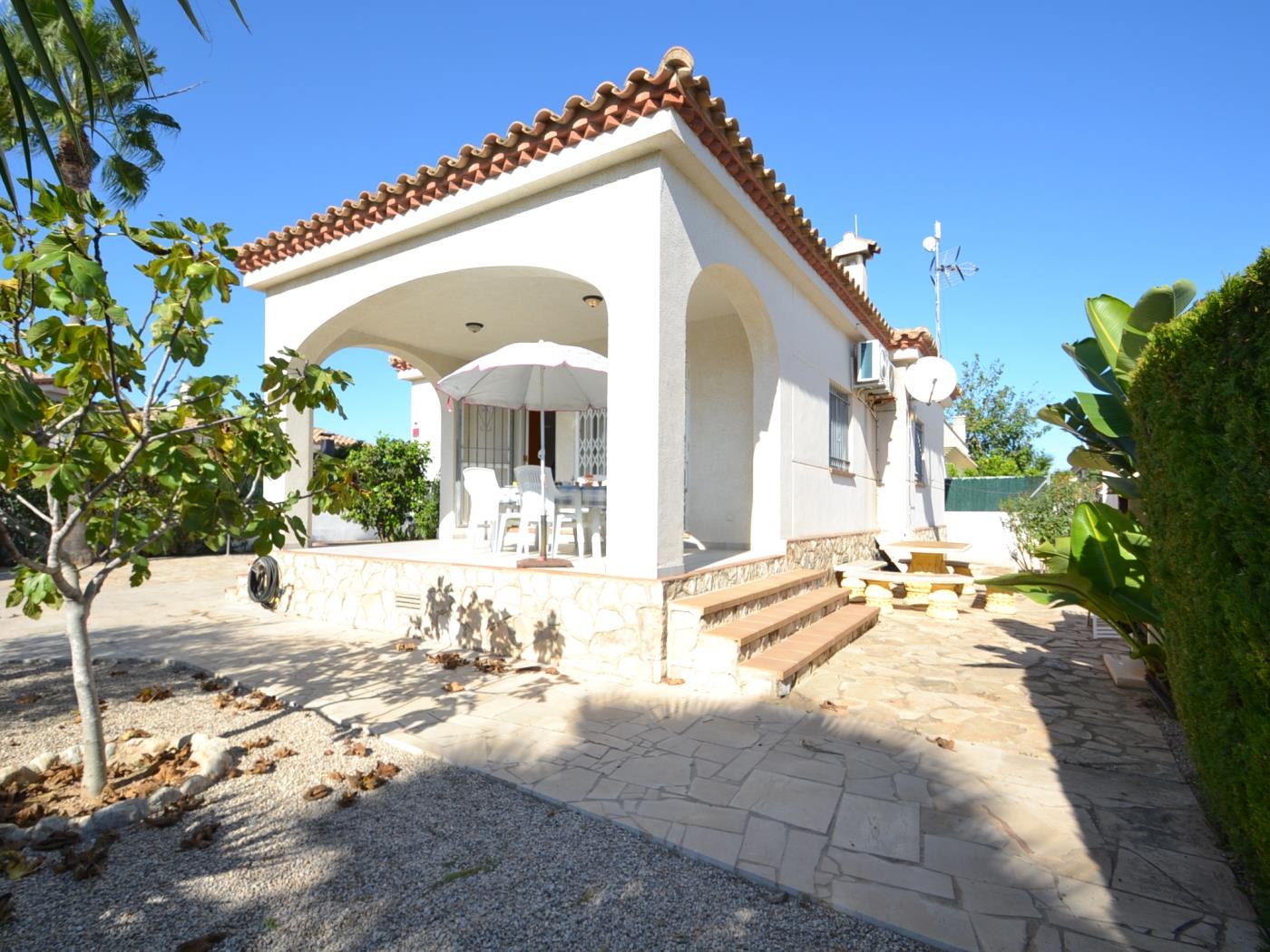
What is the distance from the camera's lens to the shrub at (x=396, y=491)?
43.2 feet

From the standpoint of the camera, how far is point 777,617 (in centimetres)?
620

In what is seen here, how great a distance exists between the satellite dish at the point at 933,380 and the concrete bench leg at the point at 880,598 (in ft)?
15.9

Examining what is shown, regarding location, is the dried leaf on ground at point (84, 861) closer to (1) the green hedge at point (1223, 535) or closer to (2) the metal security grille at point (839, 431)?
(1) the green hedge at point (1223, 535)

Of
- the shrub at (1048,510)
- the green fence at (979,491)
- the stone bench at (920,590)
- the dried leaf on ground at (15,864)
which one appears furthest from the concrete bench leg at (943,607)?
the green fence at (979,491)

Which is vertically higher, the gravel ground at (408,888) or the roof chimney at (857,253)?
the roof chimney at (857,253)

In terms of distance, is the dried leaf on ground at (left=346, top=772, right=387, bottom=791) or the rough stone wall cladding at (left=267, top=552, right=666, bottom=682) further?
the rough stone wall cladding at (left=267, top=552, right=666, bottom=682)

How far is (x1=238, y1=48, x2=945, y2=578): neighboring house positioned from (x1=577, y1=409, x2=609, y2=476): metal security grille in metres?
0.03

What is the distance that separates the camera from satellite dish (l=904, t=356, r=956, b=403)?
12195 millimetres

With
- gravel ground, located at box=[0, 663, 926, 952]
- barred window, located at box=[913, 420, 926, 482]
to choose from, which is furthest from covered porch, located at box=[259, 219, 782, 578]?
barred window, located at box=[913, 420, 926, 482]

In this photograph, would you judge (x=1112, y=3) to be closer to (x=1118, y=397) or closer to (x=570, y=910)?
(x=1118, y=397)

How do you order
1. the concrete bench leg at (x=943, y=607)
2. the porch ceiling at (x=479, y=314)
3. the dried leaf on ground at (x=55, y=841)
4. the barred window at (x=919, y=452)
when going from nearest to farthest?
the dried leaf on ground at (x=55, y=841)
the porch ceiling at (x=479, y=314)
the concrete bench leg at (x=943, y=607)
the barred window at (x=919, y=452)

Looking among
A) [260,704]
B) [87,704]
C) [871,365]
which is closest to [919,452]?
[871,365]

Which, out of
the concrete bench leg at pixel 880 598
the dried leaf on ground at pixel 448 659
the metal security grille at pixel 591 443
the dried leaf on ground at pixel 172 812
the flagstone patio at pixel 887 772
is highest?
the metal security grille at pixel 591 443

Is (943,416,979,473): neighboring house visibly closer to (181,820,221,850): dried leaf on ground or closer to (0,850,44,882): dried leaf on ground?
(181,820,221,850): dried leaf on ground
